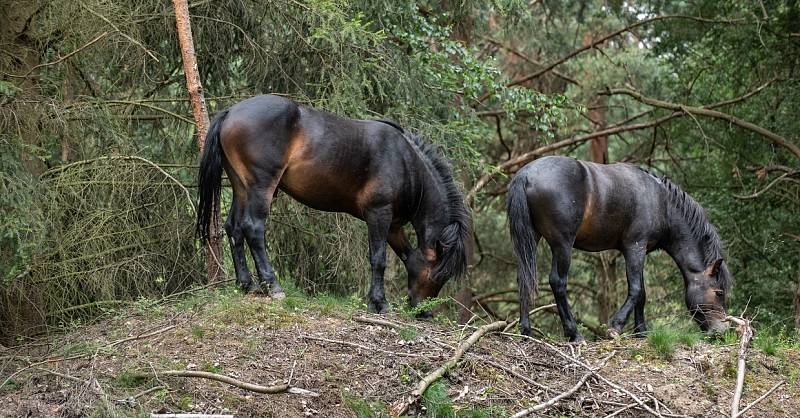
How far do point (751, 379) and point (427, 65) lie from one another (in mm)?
5982

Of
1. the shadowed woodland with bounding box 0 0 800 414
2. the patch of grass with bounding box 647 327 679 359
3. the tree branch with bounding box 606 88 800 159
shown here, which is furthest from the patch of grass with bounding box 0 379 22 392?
the tree branch with bounding box 606 88 800 159

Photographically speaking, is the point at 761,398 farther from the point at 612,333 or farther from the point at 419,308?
the point at 419,308

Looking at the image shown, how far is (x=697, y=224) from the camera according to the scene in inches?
380

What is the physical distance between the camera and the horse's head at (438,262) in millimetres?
→ 9070

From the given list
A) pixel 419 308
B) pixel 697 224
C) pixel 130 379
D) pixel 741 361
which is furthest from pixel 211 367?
pixel 697 224

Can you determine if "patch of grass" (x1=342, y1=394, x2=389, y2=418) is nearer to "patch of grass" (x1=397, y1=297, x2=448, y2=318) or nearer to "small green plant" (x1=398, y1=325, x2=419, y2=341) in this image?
"small green plant" (x1=398, y1=325, x2=419, y2=341)

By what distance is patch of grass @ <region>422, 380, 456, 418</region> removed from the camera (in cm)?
657

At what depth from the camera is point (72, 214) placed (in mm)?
9617

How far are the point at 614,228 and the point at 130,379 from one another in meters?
4.94

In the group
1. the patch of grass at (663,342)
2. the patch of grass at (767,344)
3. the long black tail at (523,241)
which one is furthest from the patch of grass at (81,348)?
the patch of grass at (767,344)

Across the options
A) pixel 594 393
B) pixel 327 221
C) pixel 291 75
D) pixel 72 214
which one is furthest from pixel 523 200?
pixel 72 214

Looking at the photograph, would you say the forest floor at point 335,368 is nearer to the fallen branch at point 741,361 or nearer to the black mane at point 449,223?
the fallen branch at point 741,361

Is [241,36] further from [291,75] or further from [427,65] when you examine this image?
[427,65]

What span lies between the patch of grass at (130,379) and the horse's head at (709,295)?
566cm
